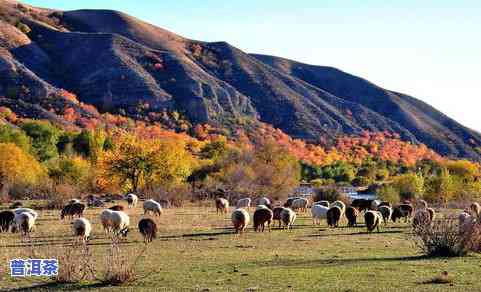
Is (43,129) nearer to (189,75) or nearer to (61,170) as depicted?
(61,170)

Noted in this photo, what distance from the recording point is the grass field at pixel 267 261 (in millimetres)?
15156

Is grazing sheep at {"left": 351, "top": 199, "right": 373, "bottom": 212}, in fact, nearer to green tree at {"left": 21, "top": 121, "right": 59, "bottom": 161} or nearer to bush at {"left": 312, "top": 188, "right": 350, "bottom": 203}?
bush at {"left": 312, "top": 188, "right": 350, "bottom": 203}

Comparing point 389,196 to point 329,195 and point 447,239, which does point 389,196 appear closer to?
point 329,195

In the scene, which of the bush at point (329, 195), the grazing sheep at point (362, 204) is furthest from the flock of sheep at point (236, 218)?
the bush at point (329, 195)

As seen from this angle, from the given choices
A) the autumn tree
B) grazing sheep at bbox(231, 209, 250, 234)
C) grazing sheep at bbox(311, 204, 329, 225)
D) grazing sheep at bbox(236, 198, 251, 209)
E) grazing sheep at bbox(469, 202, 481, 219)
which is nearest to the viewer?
grazing sheep at bbox(469, 202, 481, 219)

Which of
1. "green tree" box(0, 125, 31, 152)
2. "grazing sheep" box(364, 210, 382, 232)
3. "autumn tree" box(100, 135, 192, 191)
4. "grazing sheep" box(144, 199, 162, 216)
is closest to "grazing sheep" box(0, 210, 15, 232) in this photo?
"grazing sheep" box(144, 199, 162, 216)

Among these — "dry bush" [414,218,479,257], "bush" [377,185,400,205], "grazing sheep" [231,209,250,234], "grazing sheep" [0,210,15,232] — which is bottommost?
"bush" [377,185,400,205]

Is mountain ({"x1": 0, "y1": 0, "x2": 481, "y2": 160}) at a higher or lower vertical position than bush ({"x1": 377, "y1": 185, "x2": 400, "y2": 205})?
higher

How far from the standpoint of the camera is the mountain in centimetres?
13350

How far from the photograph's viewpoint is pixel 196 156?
374ft

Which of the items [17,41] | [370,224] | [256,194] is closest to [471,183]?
[256,194]

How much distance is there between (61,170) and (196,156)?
38.9 metres

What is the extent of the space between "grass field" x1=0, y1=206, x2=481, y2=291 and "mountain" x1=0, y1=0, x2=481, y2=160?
305 ft

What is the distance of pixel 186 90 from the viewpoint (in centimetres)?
13938
